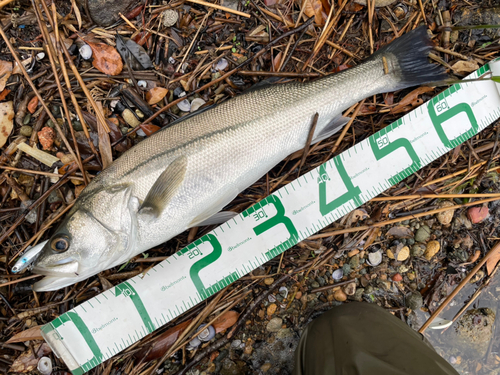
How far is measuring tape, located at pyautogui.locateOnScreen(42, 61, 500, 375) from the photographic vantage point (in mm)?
2363

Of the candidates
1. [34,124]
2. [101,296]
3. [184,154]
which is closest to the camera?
[184,154]

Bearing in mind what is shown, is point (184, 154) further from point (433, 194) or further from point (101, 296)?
point (433, 194)

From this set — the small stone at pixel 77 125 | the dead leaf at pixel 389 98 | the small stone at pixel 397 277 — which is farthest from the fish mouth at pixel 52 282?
the dead leaf at pixel 389 98

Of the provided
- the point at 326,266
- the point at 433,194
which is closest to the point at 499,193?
the point at 433,194

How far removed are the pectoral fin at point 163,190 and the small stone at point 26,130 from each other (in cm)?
134

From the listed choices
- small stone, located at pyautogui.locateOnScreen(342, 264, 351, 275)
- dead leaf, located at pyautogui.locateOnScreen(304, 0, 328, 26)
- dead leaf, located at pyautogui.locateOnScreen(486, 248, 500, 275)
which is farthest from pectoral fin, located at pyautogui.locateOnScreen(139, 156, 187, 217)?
dead leaf, located at pyautogui.locateOnScreen(486, 248, 500, 275)

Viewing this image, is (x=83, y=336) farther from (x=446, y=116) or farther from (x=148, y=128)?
(x=446, y=116)

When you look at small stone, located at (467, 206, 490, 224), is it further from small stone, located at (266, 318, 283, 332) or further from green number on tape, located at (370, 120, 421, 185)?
small stone, located at (266, 318, 283, 332)

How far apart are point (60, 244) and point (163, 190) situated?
735 mm

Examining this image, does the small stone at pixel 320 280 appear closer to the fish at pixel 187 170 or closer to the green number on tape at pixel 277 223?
the green number on tape at pixel 277 223

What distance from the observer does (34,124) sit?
2562 millimetres

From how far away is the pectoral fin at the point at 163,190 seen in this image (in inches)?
79.5

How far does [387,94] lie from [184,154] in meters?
1.74

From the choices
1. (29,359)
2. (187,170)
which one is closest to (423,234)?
(187,170)
